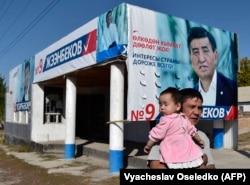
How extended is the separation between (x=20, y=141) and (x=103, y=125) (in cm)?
484

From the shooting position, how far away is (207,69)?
1300 cm

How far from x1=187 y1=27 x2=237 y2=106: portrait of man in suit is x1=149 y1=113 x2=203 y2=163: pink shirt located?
9717 millimetres

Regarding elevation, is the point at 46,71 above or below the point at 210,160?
above

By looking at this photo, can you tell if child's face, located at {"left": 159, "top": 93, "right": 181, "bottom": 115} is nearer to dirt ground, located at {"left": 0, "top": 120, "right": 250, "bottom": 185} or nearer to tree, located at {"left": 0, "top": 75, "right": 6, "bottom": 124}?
dirt ground, located at {"left": 0, "top": 120, "right": 250, "bottom": 185}

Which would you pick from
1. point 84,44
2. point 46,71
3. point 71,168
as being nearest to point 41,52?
point 46,71

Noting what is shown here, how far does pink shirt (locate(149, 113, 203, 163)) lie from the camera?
112 inches

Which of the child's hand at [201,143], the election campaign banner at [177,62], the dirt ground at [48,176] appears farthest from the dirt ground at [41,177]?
the child's hand at [201,143]

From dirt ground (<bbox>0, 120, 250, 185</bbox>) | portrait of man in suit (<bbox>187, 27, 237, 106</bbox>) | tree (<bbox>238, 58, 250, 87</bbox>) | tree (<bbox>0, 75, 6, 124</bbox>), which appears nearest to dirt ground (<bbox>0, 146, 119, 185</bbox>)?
dirt ground (<bbox>0, 120, 250, 185</bbox>)

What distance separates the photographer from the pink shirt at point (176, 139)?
2848 millimetres

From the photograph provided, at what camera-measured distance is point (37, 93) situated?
64.5 ft

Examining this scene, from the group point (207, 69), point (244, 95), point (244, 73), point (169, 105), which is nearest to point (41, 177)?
point (207, 69)

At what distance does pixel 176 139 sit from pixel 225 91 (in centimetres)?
1152

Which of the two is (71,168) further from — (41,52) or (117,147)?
(41,52)

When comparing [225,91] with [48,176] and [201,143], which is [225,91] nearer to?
[48,176]
